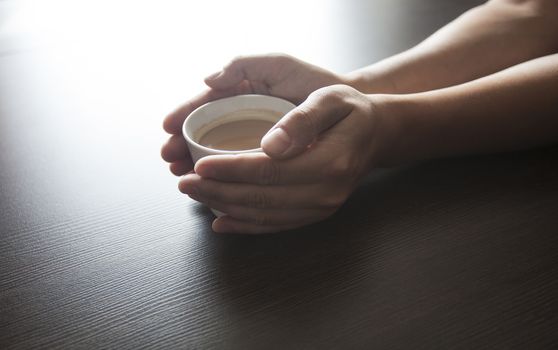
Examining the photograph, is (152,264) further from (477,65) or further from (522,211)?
(477,65)

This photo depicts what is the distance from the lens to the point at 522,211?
0.60 meters

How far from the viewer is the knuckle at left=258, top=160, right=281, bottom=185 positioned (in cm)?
56

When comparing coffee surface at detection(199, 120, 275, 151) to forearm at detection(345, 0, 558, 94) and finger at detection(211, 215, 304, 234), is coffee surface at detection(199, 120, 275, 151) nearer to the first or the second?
finger at detection(211, 215, 304, 234)

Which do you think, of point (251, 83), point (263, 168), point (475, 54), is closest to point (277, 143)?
point (263, 168)

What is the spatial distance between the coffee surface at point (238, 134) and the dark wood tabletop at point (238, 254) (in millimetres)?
89

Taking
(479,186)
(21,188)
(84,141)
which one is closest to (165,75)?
(84,141)

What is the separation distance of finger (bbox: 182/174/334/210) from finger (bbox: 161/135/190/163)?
0.46ft

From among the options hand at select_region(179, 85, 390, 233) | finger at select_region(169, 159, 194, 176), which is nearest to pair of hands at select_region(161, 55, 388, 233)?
hand at select_region(179, 85, 390, 233)

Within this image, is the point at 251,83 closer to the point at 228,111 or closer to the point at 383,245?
the point at 228,111

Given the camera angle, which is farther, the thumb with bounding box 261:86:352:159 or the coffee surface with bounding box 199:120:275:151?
the coffee surface with bounding box 199:120:275:151

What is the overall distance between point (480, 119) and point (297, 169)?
285mm

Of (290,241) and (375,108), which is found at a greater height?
(375,108)

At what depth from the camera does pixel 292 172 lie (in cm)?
58

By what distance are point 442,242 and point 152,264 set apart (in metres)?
0.33
